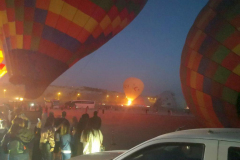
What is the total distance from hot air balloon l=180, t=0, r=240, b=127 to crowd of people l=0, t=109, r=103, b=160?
142 inches

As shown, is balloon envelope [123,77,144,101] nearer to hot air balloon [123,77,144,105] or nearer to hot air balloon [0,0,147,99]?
hot air balloon [123,77,144,105]

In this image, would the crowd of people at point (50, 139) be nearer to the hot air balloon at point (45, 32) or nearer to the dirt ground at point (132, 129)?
the dirt ground at point (132, 129)

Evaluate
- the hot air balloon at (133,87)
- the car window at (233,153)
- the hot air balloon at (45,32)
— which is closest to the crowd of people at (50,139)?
the car window at (233,153)

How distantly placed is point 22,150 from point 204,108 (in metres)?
5.36

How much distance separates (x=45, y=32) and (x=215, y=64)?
26.7 feet

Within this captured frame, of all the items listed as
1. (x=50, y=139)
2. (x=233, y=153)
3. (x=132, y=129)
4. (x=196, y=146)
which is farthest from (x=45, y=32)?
(x=233, y=153)

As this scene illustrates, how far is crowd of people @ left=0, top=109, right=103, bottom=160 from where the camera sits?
13.6 ft

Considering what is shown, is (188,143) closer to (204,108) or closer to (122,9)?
(204,108)

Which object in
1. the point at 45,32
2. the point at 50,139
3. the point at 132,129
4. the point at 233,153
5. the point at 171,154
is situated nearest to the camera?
the point at 233,153

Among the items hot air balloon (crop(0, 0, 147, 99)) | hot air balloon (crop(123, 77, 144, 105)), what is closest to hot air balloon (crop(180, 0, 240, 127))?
hot air balloon (crop(0, 0, 147, 99))

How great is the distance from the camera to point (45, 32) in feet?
38.8

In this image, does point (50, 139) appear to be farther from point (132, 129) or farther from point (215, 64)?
Answer: point (132, 129)

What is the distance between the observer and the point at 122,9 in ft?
42.9

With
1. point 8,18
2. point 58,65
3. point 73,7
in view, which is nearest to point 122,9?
point 73,7
